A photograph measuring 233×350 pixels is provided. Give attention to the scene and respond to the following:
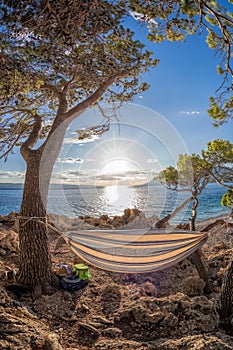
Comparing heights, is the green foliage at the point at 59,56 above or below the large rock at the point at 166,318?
above

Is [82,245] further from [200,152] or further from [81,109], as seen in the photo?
[200,152]

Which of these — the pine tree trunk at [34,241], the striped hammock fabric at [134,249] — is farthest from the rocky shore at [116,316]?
the striped hammock fabric at [134,249]

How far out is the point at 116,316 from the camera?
215 centimetres

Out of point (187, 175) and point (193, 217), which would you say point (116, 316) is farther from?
point (187, 175)

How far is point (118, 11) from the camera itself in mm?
2248

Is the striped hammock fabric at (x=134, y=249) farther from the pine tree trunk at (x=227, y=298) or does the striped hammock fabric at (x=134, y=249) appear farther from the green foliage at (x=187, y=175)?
the green foliage at (x=187, y=175)

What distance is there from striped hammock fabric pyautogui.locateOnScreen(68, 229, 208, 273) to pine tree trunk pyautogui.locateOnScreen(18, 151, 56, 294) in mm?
465

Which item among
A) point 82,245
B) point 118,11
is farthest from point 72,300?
point 118,11

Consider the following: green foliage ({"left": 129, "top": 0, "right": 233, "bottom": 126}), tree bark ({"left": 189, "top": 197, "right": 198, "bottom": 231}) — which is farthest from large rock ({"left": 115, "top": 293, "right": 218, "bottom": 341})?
green foliage ({"left": 129, "top": 0, "right": 233, "bottom": 126})

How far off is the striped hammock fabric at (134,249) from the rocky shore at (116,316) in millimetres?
268

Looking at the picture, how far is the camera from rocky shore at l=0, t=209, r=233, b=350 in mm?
1587

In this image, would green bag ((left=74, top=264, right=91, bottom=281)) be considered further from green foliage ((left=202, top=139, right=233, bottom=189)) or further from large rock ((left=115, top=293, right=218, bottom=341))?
green foliage ((left=202, top=139, right=233, bottom=189))

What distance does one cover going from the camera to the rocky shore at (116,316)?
1.59m

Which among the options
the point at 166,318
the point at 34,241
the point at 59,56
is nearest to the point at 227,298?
the point at 166,318
